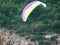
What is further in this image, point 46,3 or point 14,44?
point 46,3

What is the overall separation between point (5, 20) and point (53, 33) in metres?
2.52

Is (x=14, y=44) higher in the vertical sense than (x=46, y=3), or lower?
lower

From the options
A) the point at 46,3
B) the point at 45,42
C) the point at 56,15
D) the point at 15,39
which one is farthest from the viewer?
the point at 46,3

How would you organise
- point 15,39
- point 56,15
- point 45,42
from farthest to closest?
point 56,15
point 15,39
point 45,42

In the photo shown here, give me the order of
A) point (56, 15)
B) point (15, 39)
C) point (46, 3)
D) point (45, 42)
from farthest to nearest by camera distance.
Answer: point (46, 3), point (56, 15), point (15, 39), point (45, 42)

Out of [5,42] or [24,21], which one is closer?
[5,42]

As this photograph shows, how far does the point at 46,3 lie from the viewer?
1495 cm

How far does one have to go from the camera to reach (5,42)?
494 inches

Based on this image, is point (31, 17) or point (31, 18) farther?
point (31, 17)

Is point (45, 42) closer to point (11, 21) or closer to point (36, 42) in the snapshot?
point (36, 42)

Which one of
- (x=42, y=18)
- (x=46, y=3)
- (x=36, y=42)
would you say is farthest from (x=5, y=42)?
(x=46, y=3)

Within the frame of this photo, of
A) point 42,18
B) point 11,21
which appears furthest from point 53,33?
point 11,21

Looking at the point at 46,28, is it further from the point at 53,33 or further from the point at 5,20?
the point at 5,20

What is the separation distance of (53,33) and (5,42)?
185 cm
